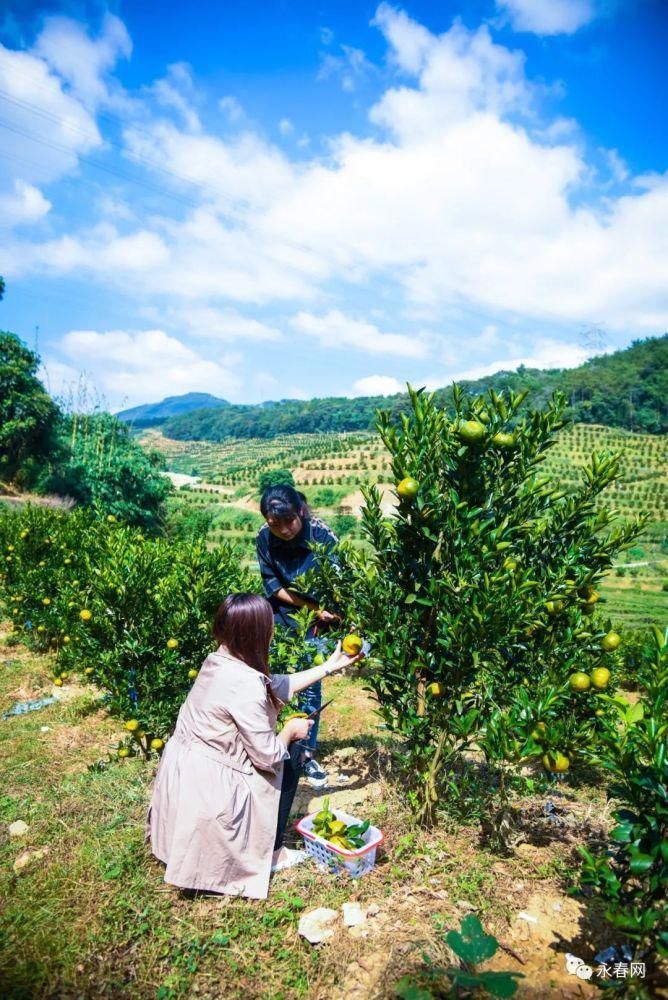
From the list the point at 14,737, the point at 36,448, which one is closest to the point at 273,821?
the point at 14,737

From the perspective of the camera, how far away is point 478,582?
282 centimetres

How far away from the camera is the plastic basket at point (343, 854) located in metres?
2.82

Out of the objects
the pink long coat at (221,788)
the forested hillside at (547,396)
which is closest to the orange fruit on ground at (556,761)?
the pink long coat at (221,788)

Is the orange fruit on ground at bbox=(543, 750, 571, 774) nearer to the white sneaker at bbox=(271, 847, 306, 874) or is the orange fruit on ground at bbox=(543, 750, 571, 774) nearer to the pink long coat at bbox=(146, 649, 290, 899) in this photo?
the pink long coat at bbox=(146, 649, 290, 899)

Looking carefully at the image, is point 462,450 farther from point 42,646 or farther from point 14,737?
point 42,646

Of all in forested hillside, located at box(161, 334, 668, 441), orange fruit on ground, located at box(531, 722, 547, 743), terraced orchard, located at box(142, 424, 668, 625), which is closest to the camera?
orange fruit on ground, located at box(531, 722, 547, 743)

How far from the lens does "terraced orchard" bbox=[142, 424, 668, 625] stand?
33062 mm

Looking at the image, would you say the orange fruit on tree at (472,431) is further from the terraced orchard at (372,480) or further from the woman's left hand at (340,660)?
the terraced orchard at (372,480)

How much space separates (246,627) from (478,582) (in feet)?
3.75

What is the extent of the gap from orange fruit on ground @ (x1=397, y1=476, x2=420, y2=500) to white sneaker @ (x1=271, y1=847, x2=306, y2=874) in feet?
6.43

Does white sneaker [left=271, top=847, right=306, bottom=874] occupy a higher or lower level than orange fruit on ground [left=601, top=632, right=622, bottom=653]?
lower

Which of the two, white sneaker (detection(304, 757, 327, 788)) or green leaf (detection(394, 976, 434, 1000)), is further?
white sneaker (detection(304, 757, 327, 788))

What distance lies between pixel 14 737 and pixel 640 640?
11.5m

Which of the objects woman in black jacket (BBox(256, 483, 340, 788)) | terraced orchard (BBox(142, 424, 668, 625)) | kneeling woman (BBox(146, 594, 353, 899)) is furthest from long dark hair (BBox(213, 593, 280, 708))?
terraced orchard (BBox(142, 424, 668, 625))
